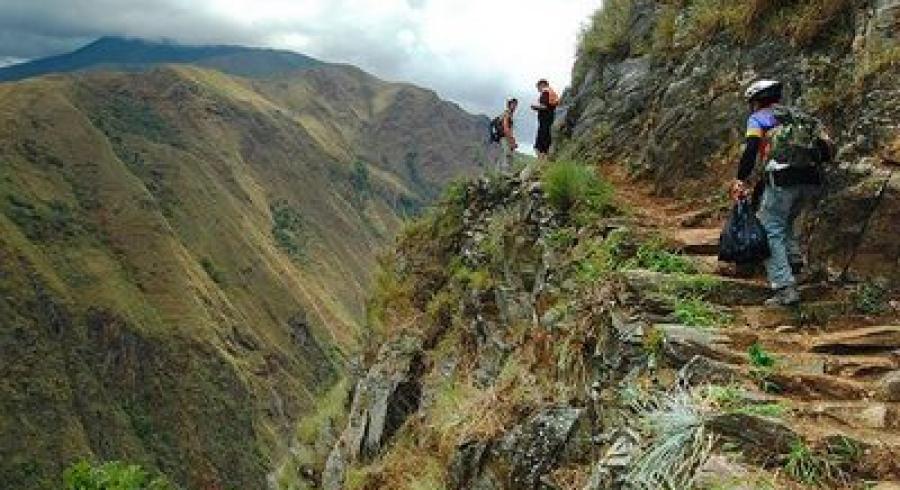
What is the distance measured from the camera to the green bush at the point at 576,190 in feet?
45.7

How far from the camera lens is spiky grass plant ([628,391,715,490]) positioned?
6898 millimetres

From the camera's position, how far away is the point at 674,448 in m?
7.10

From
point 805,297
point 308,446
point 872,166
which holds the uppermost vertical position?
point 872,166

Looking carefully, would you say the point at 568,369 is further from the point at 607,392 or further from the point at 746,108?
the point at 746,108

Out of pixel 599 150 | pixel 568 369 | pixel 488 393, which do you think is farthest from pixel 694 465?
pixel 599 150

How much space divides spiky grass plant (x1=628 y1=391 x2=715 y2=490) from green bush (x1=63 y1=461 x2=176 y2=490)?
62.4 metres

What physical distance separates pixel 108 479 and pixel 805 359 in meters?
64.4

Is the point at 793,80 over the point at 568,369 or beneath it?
over

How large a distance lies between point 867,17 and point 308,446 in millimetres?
14637

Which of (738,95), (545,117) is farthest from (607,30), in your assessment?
(738,95)

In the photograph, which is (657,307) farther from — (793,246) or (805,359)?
(793,246)

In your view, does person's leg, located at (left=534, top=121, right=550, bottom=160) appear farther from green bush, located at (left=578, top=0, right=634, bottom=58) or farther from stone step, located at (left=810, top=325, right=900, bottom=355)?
stone step, located at (left=810, top=325, right=900, bottom=355)

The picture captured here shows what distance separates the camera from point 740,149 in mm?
13555

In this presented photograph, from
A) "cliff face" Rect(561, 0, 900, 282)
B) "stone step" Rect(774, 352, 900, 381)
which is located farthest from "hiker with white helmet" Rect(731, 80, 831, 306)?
"stone step" Rect(774, 352, 900, 381)
